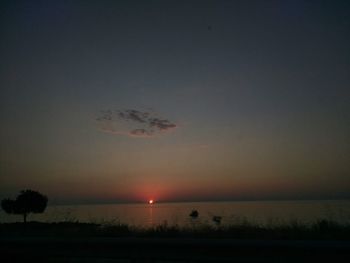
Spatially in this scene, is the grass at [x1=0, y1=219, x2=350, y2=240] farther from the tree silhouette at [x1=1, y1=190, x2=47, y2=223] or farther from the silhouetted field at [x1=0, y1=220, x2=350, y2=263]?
the tree silhouette at [x1=1, y1=190, x2=47, y2=223]

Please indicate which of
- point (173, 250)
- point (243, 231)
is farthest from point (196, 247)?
point (243, 231)

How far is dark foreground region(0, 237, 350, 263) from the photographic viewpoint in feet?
24.6

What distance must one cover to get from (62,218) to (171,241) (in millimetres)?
10219

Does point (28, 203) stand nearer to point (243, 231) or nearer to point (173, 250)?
point (243, 231)

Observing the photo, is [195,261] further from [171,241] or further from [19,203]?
[19,203]

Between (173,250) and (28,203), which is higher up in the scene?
(28,203)

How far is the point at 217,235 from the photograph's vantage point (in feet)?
35.7

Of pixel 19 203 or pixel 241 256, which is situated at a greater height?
pixel 19 203

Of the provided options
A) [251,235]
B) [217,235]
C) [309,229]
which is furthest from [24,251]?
[309,229]

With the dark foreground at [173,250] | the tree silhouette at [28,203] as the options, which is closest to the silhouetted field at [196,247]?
the dark foreground at [173,250]

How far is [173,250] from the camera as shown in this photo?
8.32 m

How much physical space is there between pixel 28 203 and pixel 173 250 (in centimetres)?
4971

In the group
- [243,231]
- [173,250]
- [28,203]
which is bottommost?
[173,250]

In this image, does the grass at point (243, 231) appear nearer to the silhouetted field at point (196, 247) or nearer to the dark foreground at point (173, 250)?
the silhouetted field at point (196, 247)
